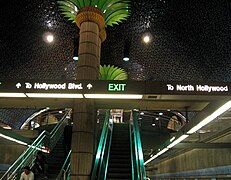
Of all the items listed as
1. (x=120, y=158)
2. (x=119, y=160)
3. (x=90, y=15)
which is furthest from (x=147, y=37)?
(x=119, y=160)

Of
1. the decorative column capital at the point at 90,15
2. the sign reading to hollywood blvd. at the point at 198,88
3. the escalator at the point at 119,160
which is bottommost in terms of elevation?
the escalator at the point at 119,160

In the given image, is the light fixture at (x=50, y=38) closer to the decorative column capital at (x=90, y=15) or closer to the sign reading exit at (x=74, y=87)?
the decorative column capital at (x=90, y=15)

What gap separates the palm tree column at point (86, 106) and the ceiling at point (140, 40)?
145 inches

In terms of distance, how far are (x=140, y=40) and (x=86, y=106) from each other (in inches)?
322

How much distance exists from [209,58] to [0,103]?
11374 mm

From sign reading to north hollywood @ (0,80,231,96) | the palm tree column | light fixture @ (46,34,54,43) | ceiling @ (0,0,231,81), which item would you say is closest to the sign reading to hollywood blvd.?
sign reading to north hollywood @ (0,80,231,96)

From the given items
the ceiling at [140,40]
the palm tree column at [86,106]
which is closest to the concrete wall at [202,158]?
the ceiling at [140,40]

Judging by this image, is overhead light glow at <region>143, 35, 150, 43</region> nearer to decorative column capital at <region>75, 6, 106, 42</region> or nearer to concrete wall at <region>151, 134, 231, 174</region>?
A: concrete wall at <region>151, 134, 231, 174</region>

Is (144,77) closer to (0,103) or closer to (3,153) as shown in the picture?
(3,153)

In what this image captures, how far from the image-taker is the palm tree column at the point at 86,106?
7.30 m

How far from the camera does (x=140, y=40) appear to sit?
1500 centimetres

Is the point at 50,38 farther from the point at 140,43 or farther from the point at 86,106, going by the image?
the point at 86,106

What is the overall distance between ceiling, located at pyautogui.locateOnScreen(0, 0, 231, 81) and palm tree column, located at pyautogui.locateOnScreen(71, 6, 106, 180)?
12.1 feet

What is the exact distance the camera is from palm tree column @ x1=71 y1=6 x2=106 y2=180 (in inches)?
287
